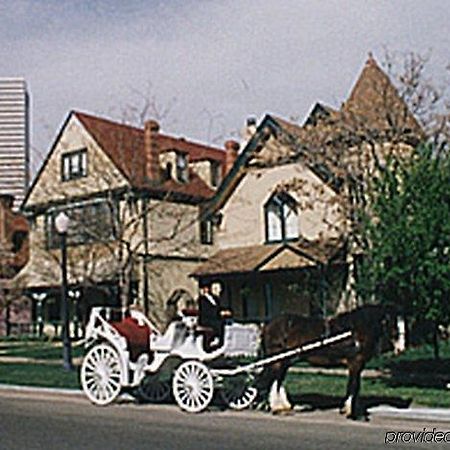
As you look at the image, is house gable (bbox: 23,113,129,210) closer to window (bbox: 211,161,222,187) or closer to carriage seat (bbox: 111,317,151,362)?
window (bbox: 211,161,222,187)

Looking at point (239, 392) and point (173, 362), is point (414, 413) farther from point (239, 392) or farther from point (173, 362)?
point (173, 362)

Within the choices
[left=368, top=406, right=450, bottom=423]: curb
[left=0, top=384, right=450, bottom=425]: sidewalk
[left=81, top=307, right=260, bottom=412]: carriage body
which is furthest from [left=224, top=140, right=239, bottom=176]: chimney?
[left=368, top=406, right=450, bottom=423]: curb

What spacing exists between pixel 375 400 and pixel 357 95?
15.2 metres

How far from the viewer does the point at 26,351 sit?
3347 cm

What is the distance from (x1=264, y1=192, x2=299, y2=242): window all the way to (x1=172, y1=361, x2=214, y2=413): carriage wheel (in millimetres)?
19015

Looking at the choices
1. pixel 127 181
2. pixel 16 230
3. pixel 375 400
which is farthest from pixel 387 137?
pixel 16 230

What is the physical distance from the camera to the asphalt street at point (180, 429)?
1158 cm

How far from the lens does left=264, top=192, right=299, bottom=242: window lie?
111 feet

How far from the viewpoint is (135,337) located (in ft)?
52.1

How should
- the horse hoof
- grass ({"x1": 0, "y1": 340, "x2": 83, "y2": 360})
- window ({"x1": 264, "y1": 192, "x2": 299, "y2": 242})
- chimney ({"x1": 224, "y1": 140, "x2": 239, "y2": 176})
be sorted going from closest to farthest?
1. the horse hoof
2. grass ({"x1": 0, "y1": 340, "x2": 83, "y2": 360})
3. window ({"x1": 264, "y1": 192, "x2": 299, "y2": 242})
4. chimney ({"x1": 224, "y1": 140, "x2": 239, "y2": 176})

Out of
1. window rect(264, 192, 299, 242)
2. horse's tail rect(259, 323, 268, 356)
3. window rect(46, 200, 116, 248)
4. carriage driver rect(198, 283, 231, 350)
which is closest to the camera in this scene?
horse's tail rect(259, 323, 268, 356)

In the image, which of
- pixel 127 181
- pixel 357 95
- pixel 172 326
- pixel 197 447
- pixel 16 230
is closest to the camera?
pixel 197 447

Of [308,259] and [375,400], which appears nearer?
[375,400]

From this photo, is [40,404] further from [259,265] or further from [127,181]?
[127,181]
